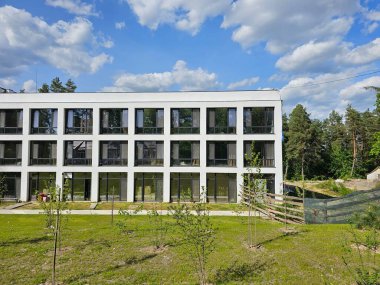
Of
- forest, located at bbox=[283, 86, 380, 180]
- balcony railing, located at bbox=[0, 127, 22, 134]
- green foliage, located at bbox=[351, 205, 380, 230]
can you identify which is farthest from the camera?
forest, located at bbox=[283, 86, 380, 180]

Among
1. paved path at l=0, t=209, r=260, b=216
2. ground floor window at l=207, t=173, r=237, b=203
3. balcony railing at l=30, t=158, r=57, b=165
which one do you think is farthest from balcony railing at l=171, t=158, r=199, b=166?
balcony railing at l=30, t=158, r=57, b=165

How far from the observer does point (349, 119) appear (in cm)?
6116

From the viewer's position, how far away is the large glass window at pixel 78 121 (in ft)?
94.3

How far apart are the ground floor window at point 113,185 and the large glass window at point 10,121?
956cm

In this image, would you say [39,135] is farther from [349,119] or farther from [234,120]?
[349,119]

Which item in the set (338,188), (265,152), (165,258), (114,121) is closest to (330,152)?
(338,188)

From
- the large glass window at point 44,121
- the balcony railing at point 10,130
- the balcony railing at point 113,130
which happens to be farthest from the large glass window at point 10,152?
the balcony railing at point 113,130

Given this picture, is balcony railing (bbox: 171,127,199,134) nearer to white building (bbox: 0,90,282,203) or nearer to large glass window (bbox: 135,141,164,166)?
white building (bbox: 0,90,282,203)

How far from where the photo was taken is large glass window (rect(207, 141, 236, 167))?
2761 cm

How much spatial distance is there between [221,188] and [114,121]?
11971mm

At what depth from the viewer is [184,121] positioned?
92.6ft

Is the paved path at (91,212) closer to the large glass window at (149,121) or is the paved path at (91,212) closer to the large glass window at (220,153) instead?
the large glass window at (220,153)

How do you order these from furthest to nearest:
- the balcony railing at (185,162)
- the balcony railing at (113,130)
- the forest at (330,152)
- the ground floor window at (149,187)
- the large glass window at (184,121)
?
the forest at (330,152) → the balcony railing at (113,130) → the large glass window at (184,121) → the ground floor window at (149,187) → the balcony railing at (185,162)

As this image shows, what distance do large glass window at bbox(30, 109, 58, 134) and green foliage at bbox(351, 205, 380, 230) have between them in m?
26.1
